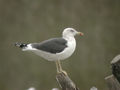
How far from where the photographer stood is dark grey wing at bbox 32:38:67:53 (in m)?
2.26

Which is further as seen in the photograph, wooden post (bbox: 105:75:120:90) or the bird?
the bird

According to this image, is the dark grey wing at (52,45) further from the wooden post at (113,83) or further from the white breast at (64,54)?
the wooden post at (113,83)

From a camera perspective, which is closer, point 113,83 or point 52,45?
point 113,83

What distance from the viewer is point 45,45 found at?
2.27 m

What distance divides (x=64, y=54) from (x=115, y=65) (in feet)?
1.36

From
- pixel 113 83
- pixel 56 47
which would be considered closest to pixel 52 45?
pixel 56 47

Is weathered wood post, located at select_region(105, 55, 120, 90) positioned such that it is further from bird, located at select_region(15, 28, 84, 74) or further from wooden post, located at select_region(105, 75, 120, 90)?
bird, located at select_region(15, 28, 84, 74)

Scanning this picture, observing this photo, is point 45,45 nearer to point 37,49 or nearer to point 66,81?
point 37,49

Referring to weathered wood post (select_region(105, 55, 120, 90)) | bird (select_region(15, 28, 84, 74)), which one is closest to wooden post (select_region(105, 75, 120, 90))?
weathered wood post (select_region(105, 55, 120, 90))

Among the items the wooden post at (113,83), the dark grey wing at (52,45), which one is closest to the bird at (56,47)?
the dark grey wing at (52,45)

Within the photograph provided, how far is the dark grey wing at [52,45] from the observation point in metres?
2.26

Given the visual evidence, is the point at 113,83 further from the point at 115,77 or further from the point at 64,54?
the point at 64,54

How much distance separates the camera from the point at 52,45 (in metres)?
2.30

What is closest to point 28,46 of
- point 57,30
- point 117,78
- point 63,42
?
point 63,42
